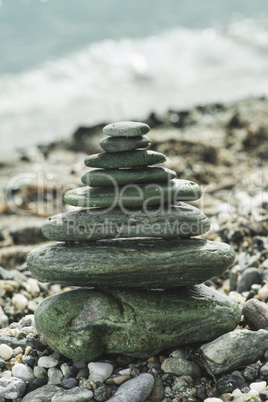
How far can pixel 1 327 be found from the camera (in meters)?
5.84

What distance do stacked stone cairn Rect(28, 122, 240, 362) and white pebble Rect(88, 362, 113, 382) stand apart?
0.07 metres

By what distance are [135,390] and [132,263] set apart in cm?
107

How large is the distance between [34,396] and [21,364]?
480mm

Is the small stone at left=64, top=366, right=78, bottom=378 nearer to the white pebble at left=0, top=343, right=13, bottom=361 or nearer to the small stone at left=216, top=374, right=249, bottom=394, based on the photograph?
the white pebble at left=0, top=343, right=13, bottom=361

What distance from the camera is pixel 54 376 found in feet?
14.6

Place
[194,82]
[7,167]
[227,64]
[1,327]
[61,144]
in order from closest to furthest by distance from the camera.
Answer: [1,327], [7,167], [61,144], [194,82], [227,64]

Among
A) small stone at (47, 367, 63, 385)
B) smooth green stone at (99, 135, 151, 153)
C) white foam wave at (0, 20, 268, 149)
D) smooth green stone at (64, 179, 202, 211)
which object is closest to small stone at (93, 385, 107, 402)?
small stone at (47, 367, 63, 385)

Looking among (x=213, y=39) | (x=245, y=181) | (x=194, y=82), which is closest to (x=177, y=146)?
(x=245, y=181)

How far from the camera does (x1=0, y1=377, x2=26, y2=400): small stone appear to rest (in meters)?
4.30

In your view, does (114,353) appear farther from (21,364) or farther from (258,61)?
(258,61)

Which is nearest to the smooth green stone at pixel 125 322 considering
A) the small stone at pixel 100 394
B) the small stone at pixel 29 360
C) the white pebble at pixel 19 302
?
the small stone at pixel 29 360

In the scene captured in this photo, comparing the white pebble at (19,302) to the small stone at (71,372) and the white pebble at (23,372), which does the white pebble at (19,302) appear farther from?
the small stone at (71,372)

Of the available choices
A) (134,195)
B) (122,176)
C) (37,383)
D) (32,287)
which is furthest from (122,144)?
(32,287)

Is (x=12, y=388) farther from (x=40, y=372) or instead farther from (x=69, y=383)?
(x=69, y=383)
